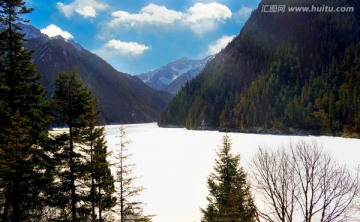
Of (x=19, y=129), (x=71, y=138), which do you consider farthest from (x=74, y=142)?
(x=19, y=129)

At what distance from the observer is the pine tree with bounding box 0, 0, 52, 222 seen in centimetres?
1695

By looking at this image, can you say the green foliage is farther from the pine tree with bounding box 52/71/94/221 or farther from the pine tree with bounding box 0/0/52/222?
the pine tree with bounding box 0/0/52/222

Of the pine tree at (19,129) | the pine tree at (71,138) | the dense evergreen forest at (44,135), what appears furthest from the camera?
the pine tree at (71,138)

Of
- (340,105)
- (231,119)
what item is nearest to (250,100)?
(231,119)

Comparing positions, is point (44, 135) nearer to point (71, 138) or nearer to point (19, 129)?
point (71, 138)

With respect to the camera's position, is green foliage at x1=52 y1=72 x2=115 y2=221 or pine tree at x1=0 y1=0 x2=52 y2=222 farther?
green foliage at x1=52 y1=72 x2=115 y2=221

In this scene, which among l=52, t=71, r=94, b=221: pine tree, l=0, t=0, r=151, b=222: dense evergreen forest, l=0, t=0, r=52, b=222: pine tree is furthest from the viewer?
l=52, t=71, r=94, b=221: pine tree

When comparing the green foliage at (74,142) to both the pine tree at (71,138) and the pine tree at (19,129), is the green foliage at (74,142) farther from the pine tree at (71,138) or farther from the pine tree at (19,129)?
the pine tree at (19,129)

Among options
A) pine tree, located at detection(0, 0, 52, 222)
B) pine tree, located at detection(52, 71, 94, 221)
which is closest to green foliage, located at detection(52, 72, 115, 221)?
pine tree, located at detection(52, 71, 94, 221)

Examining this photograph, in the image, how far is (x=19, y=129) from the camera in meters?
16.5

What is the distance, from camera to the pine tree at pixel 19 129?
17.0 meters

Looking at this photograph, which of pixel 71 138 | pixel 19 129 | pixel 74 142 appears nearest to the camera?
pixel 19 129

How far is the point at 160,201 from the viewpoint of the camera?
114ft

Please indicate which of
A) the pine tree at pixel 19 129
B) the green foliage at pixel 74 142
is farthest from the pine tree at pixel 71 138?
the pine tree at pixel 19 129
